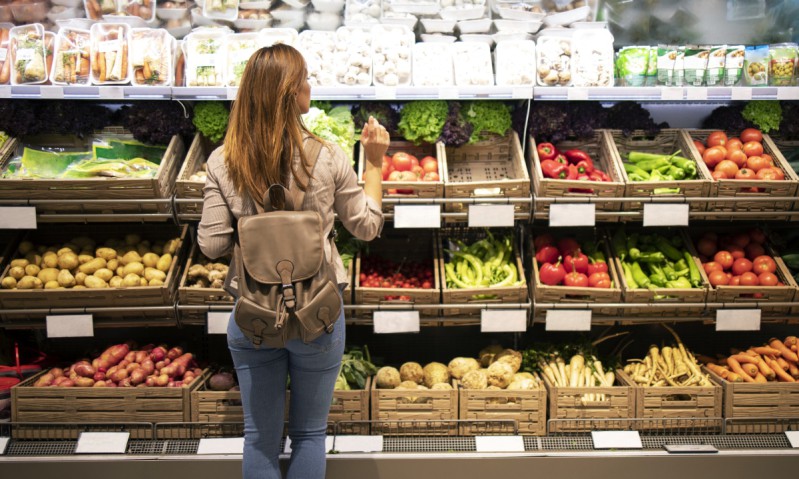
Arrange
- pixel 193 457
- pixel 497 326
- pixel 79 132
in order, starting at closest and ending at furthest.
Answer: pixel 193 457 < pixel 497 326 < pixel 79 132

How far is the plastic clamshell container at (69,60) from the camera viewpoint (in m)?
3.33

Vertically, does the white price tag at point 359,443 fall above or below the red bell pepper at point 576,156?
below

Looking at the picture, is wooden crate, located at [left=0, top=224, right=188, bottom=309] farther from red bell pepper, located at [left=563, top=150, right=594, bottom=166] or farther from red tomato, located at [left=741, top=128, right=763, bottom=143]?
red tomato, located at [left=741, top=128, right=763, bottom=143]

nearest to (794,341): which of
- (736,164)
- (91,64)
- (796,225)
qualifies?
(796,225)

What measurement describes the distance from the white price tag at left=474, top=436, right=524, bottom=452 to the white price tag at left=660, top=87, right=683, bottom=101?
171 centimetres

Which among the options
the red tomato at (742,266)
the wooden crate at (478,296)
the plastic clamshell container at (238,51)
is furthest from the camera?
the red tomato at (742,266)

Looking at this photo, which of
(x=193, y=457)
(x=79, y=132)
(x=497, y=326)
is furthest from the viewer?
(x=79, y=132)

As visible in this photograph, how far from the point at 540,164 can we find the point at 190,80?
175 centimetres

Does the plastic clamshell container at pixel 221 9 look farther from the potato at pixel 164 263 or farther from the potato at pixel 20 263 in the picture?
the potato at pixel 20 263

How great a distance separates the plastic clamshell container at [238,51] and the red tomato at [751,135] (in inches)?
98.5

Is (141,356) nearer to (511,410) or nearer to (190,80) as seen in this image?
(190,80)

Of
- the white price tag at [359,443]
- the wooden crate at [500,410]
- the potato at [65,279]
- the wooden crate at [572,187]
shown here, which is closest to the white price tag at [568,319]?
the wooden crate at [500,410]

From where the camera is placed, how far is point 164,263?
3365 millimetres

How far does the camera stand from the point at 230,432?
3.15 meters
